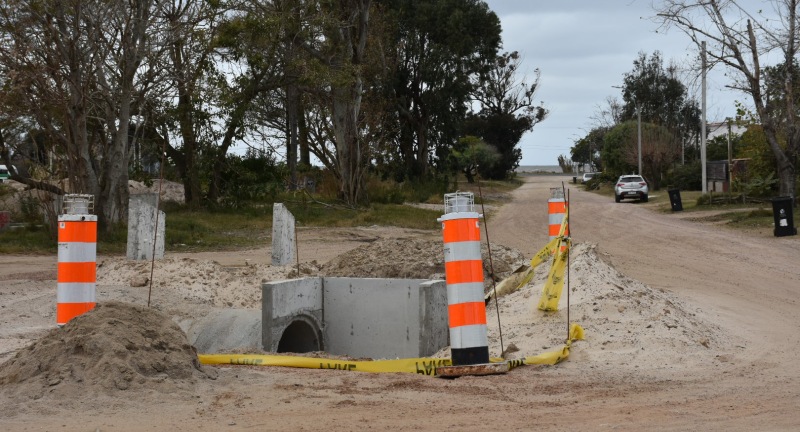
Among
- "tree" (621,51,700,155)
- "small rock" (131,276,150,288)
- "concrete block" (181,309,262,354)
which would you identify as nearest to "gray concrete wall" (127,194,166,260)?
"small rock" (131,276,150,288)

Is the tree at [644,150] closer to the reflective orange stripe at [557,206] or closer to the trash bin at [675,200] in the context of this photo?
the trash bin at [675,200]

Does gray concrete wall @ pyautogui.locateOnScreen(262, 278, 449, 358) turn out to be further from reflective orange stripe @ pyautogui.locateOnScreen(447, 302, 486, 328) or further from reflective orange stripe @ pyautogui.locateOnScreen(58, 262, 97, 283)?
reflective orange stripe @ pyautogui.locateOnScreen(447, 302, 486, 328)

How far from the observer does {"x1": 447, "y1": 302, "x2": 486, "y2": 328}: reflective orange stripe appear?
708cm

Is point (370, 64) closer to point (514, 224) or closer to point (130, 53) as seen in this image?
point (514, 224)

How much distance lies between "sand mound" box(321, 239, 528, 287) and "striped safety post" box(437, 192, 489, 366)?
5466mm

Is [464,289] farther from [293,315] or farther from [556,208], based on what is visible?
[556,208]

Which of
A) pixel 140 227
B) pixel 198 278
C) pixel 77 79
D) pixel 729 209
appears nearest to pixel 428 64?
pixel 729 209

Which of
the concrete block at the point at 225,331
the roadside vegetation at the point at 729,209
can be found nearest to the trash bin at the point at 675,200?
the roadside vegetation at the point at 729,209

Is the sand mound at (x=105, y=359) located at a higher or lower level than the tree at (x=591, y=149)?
lower

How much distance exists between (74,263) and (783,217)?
20.6 meters

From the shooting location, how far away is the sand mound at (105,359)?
6121 millimetres

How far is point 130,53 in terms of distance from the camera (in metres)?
22.0

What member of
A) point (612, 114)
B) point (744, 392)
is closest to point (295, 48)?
point (744, 392)

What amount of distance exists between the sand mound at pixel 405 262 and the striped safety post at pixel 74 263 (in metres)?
5.20
